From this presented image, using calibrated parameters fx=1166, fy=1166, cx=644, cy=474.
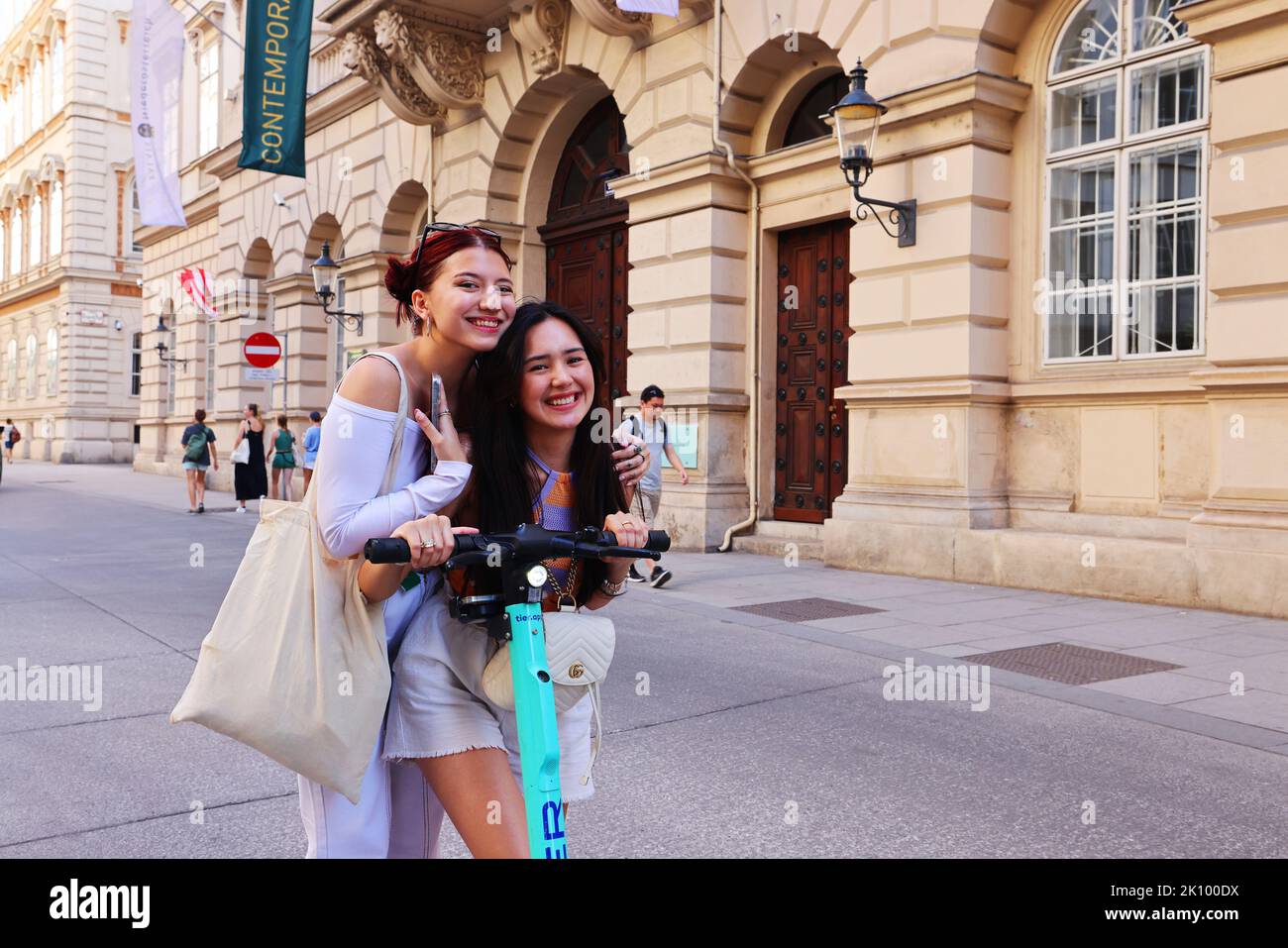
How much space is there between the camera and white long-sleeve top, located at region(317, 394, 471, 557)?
86.7 inches

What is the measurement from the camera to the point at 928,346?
11211mm

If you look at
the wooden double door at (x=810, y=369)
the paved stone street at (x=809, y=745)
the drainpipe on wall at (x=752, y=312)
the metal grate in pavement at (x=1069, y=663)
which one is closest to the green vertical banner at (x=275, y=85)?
the drainpipe on wall at (x=752, y=312)

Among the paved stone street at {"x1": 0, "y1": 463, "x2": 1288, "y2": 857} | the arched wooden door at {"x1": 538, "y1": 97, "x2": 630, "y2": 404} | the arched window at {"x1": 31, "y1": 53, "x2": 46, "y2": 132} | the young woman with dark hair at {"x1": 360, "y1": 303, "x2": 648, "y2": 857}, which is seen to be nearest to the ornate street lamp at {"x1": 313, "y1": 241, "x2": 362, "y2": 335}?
the arched wooden door at {"x1": 538, "y1": 97, "x2": 630, "y2": 404}

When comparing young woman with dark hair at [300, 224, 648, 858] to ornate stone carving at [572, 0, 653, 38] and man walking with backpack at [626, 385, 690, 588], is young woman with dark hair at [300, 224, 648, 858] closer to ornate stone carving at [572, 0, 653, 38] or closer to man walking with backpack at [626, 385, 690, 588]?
man walking with backpack at [626, 385, 690, 588]

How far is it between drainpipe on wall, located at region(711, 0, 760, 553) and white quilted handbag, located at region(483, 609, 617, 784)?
11.4 meters

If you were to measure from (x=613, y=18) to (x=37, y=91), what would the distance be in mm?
45980

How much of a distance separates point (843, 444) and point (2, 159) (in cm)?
5518

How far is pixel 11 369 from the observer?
53.6 metres

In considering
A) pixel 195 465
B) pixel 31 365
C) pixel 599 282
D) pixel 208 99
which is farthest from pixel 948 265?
pixel 31 365

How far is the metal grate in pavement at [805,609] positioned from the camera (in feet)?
29.3

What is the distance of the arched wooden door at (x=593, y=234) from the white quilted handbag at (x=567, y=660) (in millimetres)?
13704

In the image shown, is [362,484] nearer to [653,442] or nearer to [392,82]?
[653,442]
